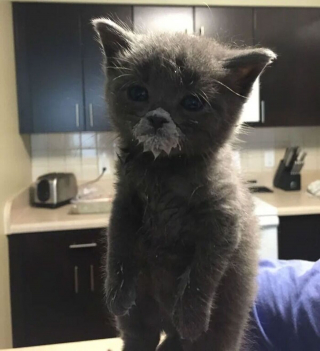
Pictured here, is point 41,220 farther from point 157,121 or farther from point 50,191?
point 157,121

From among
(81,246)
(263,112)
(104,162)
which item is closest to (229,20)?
(263,112)

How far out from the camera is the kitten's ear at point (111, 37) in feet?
1.66

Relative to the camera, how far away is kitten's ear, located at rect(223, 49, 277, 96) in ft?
1.54

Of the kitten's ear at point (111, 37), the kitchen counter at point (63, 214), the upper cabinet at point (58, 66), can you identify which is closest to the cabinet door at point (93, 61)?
the upper cabinet at point (58, 66)

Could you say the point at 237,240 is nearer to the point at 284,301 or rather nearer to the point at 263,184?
the point at 284,301

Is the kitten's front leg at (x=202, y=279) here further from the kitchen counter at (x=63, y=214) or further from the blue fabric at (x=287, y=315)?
the kitchen counter at (x=63, y=214)

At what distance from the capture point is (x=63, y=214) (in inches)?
88.7

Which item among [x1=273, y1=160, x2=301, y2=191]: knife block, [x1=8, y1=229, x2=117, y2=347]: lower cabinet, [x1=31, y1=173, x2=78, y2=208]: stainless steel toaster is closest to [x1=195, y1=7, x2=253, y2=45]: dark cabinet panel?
[x1=273, y1=160, x2=301, y2=191]: knife block

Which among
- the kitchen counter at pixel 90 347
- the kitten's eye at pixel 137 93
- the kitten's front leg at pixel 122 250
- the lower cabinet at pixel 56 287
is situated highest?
the kitten's eye at pixel 137 93

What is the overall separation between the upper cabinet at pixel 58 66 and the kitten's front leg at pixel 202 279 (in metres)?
1.96

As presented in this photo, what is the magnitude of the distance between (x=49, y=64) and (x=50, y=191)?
710 millimetres

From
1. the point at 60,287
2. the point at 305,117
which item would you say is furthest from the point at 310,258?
the point at 60,287

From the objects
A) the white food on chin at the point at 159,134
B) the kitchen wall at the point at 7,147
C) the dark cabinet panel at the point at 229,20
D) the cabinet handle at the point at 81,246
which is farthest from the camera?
the dark cabinet panel at the point at 229,20

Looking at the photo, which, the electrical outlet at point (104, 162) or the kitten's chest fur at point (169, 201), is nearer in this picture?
the kitten's chest fur at point (169, 201)
